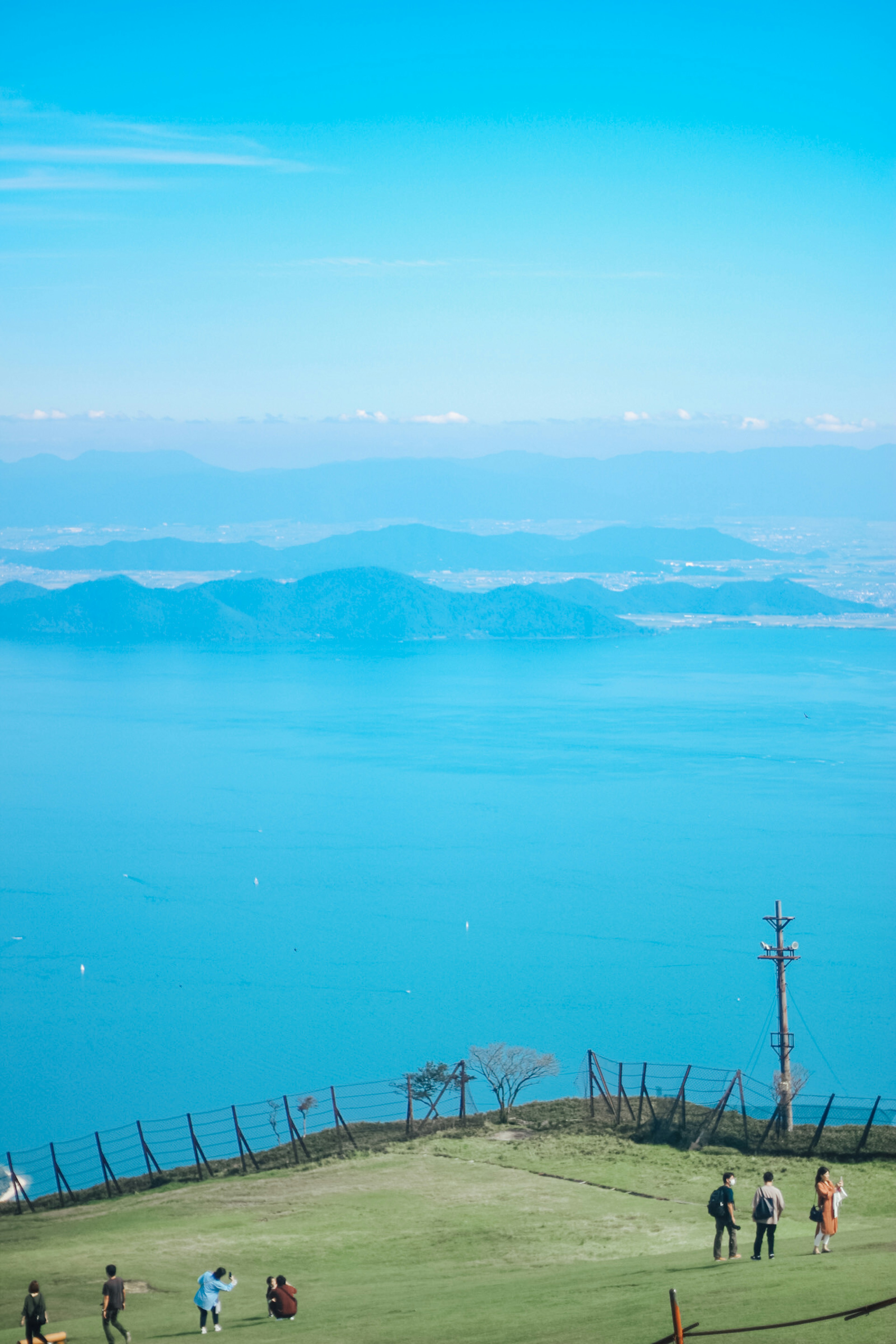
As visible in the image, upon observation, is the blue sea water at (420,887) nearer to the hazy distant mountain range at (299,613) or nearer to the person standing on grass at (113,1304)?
the person standing on grass at (113,1304)

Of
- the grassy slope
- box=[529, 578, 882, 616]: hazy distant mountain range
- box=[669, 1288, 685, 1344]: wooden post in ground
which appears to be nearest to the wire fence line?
the grassy slope

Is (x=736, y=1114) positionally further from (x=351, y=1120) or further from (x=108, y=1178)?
(x=351, y=1120)

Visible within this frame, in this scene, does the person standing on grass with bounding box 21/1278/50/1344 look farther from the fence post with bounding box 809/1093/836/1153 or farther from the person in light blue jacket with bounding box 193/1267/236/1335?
the fence post with bounding box 809/1093/836/1153

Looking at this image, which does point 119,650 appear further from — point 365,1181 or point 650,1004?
point 365,1181

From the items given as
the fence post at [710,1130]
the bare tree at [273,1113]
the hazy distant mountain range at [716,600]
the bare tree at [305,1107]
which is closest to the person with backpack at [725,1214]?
the fence post at [710,1130]

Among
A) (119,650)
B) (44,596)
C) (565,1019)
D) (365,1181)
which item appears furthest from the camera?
(44,596)

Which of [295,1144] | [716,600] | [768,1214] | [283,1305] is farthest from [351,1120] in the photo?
[716,600]

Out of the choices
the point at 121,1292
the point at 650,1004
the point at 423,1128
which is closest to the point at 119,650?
Answer: the point at 650,1004
